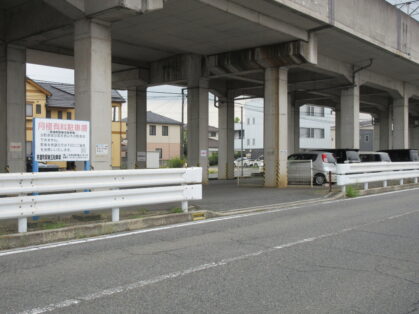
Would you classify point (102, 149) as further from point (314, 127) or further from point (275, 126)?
point (314, 127)

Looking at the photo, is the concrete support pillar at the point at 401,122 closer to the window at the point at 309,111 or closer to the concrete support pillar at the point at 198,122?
the concrete support pillar at the point at 198,122

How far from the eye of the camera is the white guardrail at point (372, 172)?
16.2 metres

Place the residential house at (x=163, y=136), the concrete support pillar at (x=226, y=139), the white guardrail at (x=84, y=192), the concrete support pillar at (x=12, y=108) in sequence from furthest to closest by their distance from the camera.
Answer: the residential house at (x=163, y=136) → the concrete support pillar at (x=226, y=139) → the concrete support pillar at (x=12, y=108) → the white guardrail at (x=84, y=192)

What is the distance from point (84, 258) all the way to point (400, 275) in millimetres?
4315

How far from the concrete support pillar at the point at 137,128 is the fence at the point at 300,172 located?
1000cm

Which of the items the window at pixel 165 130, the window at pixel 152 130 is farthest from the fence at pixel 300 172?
the window at pixel 165 130

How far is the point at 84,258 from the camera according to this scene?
6492 mm

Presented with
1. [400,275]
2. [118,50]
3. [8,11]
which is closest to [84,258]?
[400,275]

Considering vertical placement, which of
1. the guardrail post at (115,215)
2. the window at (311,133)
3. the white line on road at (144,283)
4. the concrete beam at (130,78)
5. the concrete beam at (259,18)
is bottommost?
the white line on road at (144,283)

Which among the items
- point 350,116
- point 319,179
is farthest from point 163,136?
point 319,179

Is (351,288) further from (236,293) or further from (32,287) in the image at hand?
(32,287)

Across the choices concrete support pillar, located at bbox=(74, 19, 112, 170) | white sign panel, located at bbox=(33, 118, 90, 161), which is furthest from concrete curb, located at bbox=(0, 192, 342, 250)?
concrete support pillar, located at bbox=(74, 19, 112, 170)

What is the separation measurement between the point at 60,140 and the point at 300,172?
546 inches

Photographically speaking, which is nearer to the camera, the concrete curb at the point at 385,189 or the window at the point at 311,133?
the concrete curb at the point at 385,189
